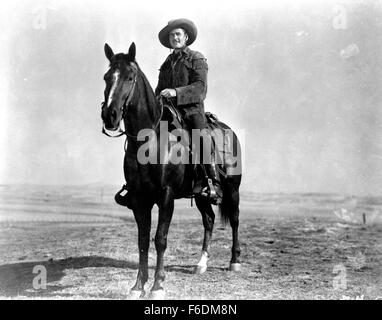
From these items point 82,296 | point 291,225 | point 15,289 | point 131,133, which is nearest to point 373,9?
point 131,133

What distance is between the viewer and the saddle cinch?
6.22 metres

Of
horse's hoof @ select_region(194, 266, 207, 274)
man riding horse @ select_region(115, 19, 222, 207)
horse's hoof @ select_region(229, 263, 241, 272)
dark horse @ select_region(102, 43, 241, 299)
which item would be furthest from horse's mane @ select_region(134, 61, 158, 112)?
horse's hoof @ select_region(229, 263, 241, 272)

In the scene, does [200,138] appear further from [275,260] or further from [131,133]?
[275,260]


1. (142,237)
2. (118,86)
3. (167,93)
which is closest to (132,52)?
(118,86)

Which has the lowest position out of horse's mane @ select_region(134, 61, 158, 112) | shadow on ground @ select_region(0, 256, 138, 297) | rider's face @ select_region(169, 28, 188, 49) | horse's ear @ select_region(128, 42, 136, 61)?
shadow on ground @ select_region(0, 256, 138, 297)

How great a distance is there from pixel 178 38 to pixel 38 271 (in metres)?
4.90

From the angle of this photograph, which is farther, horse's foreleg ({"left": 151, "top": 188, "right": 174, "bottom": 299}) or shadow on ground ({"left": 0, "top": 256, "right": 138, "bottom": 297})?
shadow on ground ({"left": 0, "top": 256, "right": 138, "bottom": 297})

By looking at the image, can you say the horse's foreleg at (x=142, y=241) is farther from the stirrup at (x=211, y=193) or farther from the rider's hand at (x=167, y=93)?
the rider's hand at (x=167, y=93)

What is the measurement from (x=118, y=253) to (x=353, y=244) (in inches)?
232

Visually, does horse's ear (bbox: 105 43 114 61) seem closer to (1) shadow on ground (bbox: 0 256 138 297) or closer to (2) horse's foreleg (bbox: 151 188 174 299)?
(2) horse's foreleg (bbox: 151 188 174 299)

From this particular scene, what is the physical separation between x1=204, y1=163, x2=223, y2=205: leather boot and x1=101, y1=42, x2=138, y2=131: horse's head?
6.68ft

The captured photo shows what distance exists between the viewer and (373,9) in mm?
8602

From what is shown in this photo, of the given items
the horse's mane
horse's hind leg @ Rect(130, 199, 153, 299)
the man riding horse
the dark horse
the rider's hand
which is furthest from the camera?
the man riding horse
